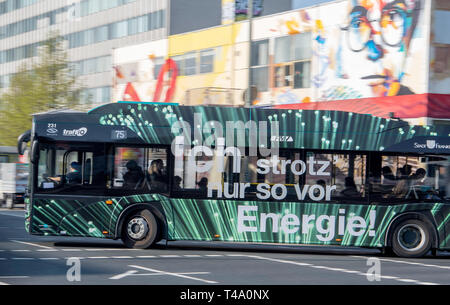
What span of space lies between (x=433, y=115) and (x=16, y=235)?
16320 mm

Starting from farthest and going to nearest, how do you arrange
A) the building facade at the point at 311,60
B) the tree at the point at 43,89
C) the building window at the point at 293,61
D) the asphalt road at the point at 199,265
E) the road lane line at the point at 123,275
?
1. the tree at the point at 43,89
2. the building window at the point at 293,61
3. the building facade at the point at 311,60
4. the asphalt road at the point at 199,265
5. the road lane line at the point at 123,275

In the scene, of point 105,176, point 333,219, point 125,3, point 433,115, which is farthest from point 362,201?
point 125,3

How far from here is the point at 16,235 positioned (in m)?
20.0

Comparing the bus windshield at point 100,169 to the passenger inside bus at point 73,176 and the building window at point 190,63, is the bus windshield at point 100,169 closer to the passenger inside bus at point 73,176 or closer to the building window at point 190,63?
the passenger inside bus at point 73,176

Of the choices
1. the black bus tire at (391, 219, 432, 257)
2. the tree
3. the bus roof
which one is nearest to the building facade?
the tree

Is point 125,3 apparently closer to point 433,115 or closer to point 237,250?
point 433,115

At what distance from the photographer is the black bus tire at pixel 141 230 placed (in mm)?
16938

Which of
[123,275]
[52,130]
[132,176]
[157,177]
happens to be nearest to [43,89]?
[52,130]

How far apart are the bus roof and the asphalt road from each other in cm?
237

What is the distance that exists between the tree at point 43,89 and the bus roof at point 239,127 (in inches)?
1411

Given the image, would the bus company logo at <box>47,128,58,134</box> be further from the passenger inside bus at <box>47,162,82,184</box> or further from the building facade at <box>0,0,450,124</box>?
the building facade at <box>0,0,450,124</box>

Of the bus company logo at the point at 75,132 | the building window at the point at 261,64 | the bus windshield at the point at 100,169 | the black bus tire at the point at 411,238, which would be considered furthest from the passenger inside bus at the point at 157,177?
the building window at the point at 261,64

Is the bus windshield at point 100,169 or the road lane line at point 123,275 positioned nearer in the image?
the road lane line at point 123,275

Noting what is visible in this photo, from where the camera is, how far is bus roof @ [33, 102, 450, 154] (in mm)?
16922
